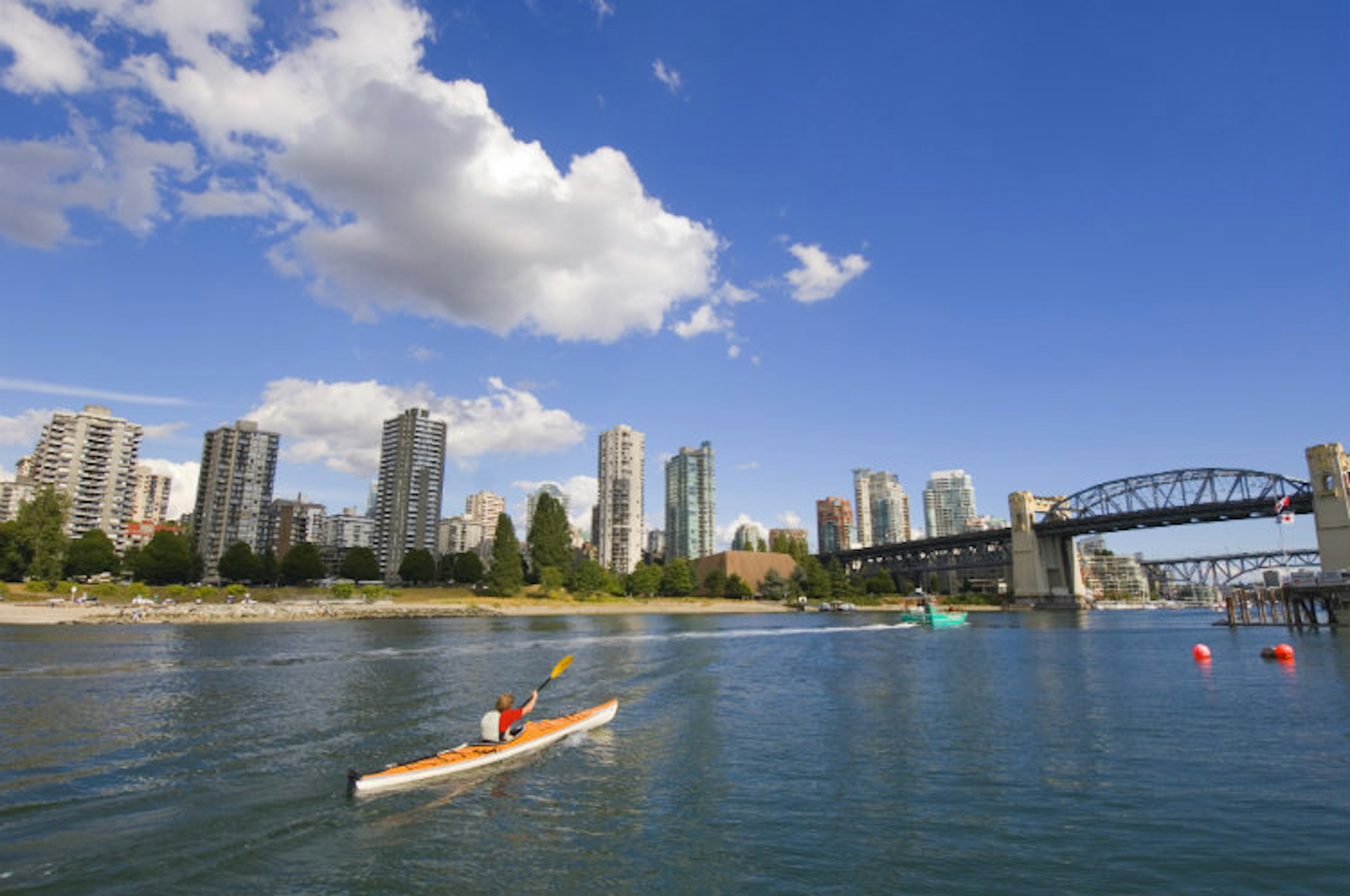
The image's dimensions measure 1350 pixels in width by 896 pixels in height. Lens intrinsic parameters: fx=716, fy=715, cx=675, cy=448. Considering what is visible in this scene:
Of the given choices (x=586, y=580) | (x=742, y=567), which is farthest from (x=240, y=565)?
(x=742, y=567)

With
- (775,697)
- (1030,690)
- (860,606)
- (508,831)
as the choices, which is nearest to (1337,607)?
(1030,690)

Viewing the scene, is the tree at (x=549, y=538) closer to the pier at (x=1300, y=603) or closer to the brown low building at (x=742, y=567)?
the brown low building at (x=742, y=567)

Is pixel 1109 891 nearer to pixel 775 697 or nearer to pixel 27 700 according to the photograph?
pixel 775 697

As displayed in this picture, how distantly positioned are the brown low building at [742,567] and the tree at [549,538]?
4682 centimetres

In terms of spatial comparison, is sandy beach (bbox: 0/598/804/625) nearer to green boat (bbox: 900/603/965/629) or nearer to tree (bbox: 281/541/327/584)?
tree (bbox: 281/541/327/584)

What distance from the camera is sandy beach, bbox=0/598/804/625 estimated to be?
84938 mm

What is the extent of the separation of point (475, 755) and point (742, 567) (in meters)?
176

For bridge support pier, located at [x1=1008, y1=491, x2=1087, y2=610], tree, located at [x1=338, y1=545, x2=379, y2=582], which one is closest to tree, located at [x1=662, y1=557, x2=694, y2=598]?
tree, located at [x1=338, y1=545, x2=379, y2=582]

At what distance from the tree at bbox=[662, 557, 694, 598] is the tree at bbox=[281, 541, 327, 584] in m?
77.7

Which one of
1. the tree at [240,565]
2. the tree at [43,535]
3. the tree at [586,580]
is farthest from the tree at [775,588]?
the tree at [43,535]

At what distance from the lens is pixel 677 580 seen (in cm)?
17662

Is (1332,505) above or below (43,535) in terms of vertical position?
above

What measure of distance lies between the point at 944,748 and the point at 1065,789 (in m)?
5.29

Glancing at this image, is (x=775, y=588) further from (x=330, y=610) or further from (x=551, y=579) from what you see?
(x=330, y=610)
